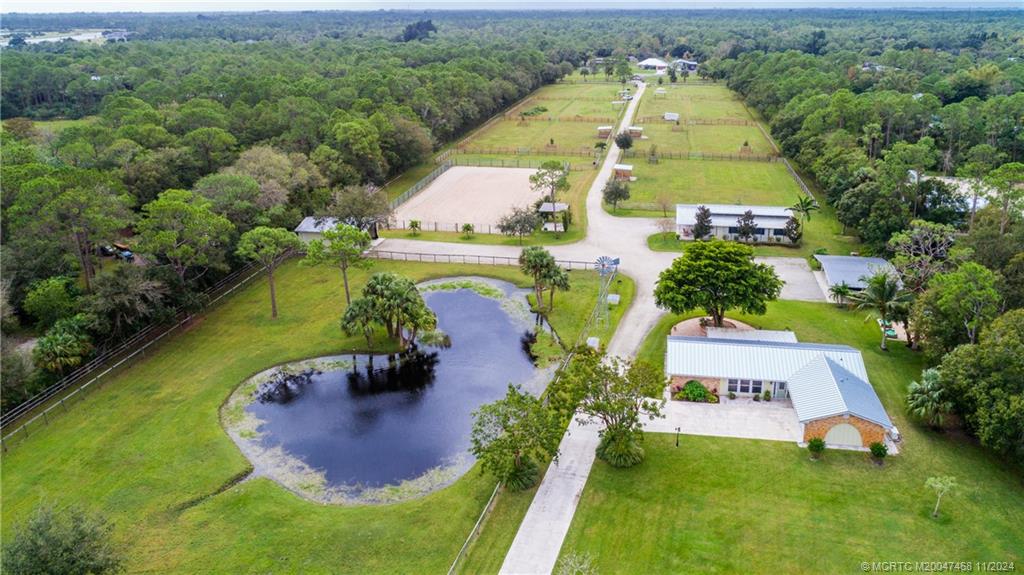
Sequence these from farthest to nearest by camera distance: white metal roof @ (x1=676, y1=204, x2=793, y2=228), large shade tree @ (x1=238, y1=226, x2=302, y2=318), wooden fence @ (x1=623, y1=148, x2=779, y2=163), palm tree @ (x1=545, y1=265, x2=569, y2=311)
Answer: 1. wooden fence @ (x1=623, y1=148, x2=779, y2=163)
2. white metal roof @ (x1=676, y1=204, x2=793, y2=228)
3. palm tree @ (x1=545, y1=265, x2=569, y2=311)
4. large shade tree @ (x1=238, y1=226, x2=302, y2=318)

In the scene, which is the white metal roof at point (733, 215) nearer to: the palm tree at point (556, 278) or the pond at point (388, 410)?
the palm tree at point (556, 278)

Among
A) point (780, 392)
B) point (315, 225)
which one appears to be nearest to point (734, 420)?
point (780, 392)

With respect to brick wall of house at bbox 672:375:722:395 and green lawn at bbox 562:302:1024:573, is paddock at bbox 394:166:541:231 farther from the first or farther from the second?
green lawn at bbox 562:302:1024:573

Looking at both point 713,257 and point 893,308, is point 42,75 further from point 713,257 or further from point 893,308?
point 893,308

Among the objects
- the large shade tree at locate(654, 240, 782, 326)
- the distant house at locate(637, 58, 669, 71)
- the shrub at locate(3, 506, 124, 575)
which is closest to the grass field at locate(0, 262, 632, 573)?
the shrub at locate(3, 506, 124, 575)

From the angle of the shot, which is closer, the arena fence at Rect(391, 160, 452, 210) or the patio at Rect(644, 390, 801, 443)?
the patio at Rect(644, 390, 801, 443)
